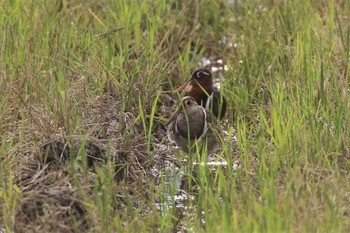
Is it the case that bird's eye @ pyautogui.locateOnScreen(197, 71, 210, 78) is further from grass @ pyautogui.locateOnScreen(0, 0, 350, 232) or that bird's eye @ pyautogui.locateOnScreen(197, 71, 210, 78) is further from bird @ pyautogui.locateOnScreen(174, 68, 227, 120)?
grass @ pyautogui.locateOnScreen(0, 0, 350, 232)

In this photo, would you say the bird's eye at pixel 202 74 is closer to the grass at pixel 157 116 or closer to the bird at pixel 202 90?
the bird at pixel 202 90

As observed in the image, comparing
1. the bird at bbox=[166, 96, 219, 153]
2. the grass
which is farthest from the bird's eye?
the bird at bbox=[166, 96, 219, 153]

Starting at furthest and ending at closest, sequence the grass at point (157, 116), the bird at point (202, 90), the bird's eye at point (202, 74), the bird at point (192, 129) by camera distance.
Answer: the bird's eye at point (202, 74), the bird at point (202, 90), the bird at point (192, 129), the grass at point (157, 116)

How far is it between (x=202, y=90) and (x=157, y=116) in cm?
34

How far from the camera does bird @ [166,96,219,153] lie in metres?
6.27

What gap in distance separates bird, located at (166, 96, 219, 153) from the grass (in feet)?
0.43

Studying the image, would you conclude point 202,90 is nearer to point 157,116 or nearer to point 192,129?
point 157,116

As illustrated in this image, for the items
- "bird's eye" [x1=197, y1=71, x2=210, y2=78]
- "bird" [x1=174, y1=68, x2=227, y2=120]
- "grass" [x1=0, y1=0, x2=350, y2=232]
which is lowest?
"bird" [x1=174, y1=68, x2=227, y2=120]

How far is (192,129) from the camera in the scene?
20.7ft

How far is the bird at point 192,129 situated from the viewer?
20.6 feet

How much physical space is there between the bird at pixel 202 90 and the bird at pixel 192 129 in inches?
22.2

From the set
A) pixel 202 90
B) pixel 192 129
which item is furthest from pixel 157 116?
pixel 192 129

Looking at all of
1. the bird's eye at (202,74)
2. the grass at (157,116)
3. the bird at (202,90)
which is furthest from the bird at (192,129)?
the bird's eye at (202,74)

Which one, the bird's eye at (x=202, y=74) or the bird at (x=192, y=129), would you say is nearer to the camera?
the bird at (x=192, y=129)
